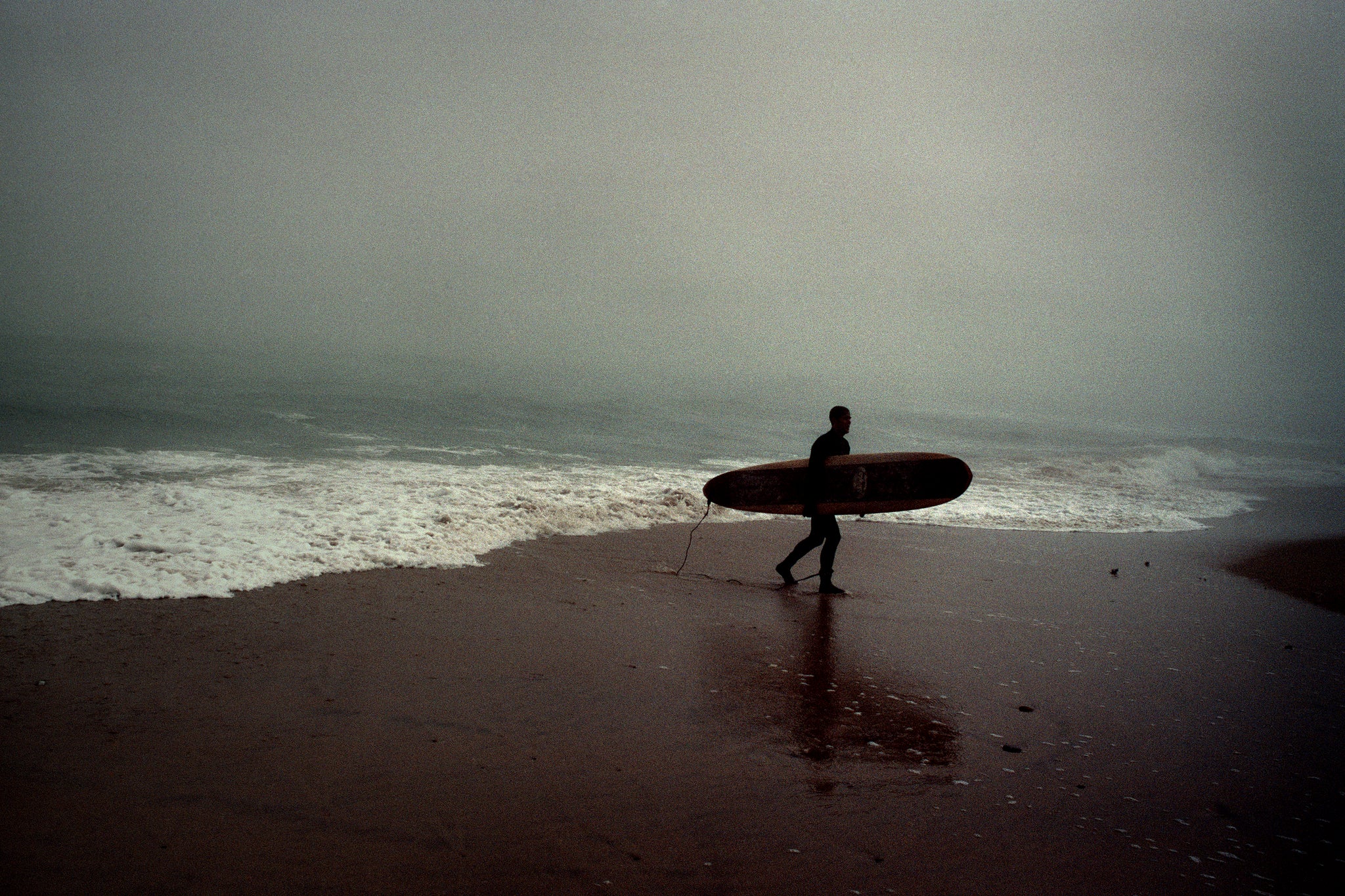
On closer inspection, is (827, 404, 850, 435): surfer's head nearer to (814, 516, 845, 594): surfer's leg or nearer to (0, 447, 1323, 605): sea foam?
(814, 516, 845, 594): surfer's leg

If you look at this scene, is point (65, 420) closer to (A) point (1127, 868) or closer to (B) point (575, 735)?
(B) point (575, 735)

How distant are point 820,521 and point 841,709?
3006 millimetres

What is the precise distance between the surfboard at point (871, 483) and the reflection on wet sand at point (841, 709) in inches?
84.5

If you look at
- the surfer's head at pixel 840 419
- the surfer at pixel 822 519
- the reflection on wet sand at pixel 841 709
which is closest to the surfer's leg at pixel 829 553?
the surfer at pixel 822 519

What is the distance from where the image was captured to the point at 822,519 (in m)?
7.05

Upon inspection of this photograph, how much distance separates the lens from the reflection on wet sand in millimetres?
3654

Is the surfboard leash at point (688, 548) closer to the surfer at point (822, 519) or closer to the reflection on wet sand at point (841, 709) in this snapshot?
the surfer at point (822, 519)

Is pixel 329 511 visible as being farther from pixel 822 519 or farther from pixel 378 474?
pixel 822 519

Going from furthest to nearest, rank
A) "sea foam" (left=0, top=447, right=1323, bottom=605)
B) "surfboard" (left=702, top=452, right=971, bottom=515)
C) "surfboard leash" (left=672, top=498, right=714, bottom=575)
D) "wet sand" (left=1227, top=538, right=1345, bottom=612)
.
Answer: "wet sand" (left=1227, top=538, right=1345, bottom=612) → "surfboard leash" (left=672, top=498, right=714, bottom=575) → "surfboard" (left=702, top=452, right=971, bottom=515) → "sea foam" (left=0, top=447, right=1323, bottom=605)

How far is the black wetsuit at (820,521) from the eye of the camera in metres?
6.96

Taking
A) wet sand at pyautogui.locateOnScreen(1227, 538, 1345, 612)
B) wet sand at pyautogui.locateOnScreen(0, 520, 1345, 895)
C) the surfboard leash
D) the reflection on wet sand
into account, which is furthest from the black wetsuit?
wet sand at pyautogui.locateOnScreen(1227, 538, 1345, 612)

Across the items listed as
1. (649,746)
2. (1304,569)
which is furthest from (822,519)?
(1304,569)

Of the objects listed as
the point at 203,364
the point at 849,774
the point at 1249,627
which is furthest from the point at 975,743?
the point at 203,364

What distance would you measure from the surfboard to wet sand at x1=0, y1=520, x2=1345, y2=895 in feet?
3.86
